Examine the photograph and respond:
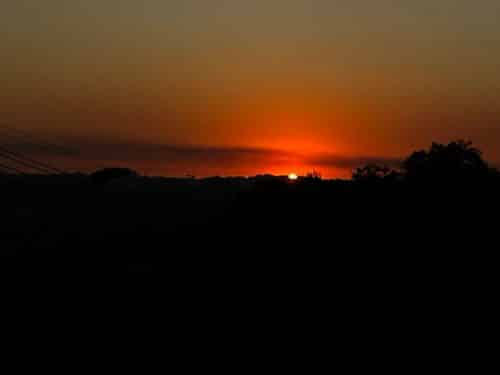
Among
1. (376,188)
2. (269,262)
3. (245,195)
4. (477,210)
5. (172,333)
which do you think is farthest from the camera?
(245,195)

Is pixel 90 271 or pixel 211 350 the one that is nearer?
pixel 211 350

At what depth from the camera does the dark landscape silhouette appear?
2181cm

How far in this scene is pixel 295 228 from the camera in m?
24.2

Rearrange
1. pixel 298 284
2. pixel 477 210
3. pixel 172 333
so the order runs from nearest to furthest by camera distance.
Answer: pixel 172 333, pixel 298 284, pixel 477 210

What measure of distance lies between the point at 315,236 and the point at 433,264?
170 inches

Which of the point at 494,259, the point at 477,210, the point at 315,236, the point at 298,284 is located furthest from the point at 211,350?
the point at 477,210

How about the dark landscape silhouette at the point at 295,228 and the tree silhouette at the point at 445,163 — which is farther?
the tree silhouette at the point at 445,163

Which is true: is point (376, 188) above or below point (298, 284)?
above

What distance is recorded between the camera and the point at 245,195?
28203 mm

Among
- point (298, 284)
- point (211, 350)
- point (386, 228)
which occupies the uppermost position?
point (386, 228)

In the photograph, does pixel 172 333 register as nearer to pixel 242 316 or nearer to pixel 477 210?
pixel 242 316

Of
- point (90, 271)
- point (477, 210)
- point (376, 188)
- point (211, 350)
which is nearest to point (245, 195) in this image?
point (376, 188)

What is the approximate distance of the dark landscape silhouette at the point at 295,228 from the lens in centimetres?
2181

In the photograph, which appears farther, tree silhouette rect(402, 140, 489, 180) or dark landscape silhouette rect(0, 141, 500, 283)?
tree silhouette rect(402, 140, 489, 180)
